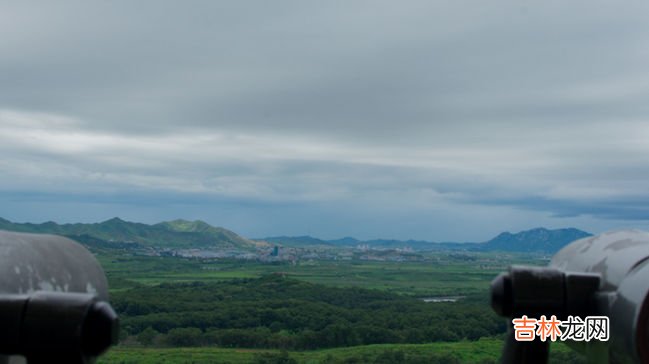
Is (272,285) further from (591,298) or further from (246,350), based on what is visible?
(591,298)

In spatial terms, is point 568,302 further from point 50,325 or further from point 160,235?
point 160,235

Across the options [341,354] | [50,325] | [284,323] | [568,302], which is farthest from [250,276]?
[50,325]

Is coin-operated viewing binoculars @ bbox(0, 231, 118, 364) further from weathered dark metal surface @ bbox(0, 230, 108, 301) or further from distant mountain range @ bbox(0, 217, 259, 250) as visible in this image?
distant mountain range @ bbox(0, 217, 259, 250)

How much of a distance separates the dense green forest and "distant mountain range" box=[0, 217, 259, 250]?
242ft

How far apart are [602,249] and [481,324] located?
28496 mm

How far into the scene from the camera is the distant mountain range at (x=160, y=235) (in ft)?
439

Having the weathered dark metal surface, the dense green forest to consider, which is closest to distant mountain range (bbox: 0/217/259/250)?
the dense green forest

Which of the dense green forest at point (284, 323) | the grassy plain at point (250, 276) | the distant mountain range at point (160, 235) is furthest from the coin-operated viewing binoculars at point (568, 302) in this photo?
the distant mountain range at point (160, 235)

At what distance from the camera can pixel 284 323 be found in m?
38.2

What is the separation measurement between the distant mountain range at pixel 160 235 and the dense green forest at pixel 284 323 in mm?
73779

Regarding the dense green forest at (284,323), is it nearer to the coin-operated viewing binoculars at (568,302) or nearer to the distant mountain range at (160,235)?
the coin-operated viewing binoculars at (568,302)

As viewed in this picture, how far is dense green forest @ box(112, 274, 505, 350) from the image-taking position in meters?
32.0

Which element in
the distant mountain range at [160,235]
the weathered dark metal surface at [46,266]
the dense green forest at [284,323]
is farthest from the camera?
the distant mountain range at [160,235]

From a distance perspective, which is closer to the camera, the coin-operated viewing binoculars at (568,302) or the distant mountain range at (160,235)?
the coin-operated viewing binoculars at (568,302)
